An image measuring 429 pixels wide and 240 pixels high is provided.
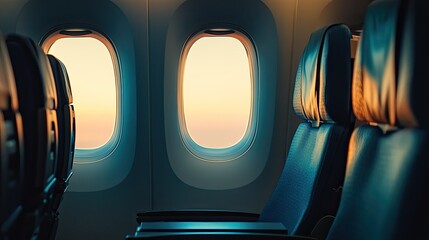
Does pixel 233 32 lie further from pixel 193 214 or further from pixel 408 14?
pixel 408 14

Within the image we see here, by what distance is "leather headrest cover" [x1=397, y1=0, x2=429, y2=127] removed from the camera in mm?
872

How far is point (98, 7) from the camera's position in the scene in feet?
9.02

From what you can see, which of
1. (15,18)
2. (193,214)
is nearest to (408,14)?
(193,214)

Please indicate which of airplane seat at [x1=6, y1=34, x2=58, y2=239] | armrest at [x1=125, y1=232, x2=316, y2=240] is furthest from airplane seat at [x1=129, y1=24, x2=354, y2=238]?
airplane seat at [x1=6, y1=34, x2=58, y2=239]

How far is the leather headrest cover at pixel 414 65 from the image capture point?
872mm

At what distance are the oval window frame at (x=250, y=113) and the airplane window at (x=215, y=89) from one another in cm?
2

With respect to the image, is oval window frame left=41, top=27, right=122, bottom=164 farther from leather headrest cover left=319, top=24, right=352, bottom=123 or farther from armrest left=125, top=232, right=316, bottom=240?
leather headrest cover left=319, top=24, right=352, bottom=123

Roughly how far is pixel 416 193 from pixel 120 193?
2.33 metres

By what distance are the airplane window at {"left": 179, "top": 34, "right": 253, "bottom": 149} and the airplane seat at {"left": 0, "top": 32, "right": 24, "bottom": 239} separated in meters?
2.04

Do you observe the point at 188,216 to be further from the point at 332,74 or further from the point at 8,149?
the point at 8,149

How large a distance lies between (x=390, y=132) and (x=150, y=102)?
6.43 feet

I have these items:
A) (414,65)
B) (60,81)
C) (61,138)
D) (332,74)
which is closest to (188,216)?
(61,138)

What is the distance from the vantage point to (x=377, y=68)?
3.53 ft

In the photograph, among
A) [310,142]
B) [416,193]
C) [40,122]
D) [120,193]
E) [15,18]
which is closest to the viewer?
[416,193]
